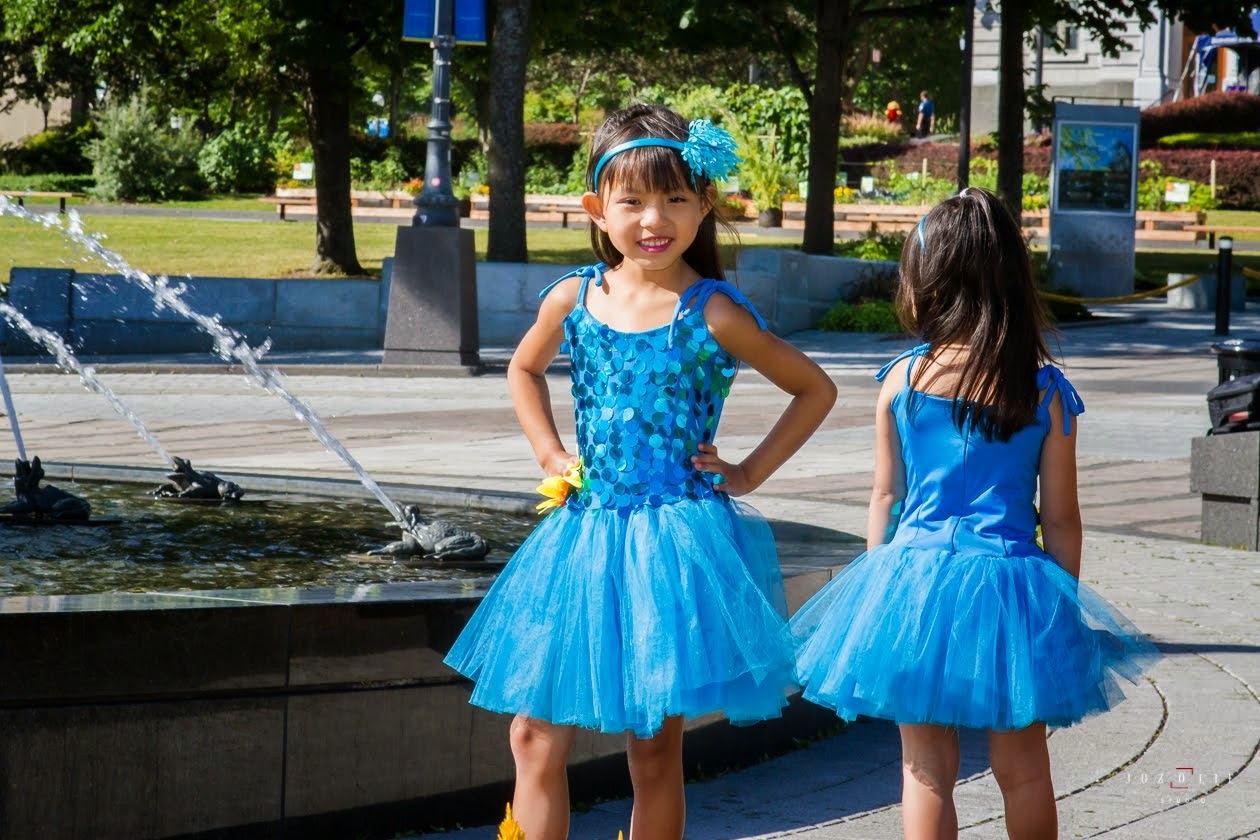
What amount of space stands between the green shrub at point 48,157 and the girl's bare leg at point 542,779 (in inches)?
1937

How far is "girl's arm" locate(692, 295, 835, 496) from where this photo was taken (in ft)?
11.6

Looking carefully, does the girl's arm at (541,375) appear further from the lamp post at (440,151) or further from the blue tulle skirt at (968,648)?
the lamp post at (440,151)

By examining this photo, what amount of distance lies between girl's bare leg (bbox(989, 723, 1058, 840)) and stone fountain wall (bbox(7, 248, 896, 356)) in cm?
1512

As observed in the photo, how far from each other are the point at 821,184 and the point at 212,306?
389 inches

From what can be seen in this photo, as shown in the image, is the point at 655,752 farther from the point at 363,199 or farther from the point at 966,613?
the point at 363,199

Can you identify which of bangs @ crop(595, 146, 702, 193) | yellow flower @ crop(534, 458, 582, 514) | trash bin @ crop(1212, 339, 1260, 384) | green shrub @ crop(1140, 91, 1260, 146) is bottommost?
trash bin @ crop(1212, 339, 1260, 384)

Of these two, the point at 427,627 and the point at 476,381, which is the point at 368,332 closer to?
the point at 476,381

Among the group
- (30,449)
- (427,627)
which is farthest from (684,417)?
(30,449)

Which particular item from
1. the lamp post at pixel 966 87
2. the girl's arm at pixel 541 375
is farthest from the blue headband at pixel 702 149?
the lamp post at pixel 966 87

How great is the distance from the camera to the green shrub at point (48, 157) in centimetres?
4988

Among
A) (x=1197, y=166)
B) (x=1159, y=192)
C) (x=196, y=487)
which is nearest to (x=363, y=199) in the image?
(x=1159, y=192)

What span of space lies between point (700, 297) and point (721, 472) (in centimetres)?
36

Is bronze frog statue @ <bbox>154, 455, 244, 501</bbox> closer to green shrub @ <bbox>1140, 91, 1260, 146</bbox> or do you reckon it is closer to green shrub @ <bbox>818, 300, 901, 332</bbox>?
green shrub @ <bbox>818, 300, 901, 332</bbox>

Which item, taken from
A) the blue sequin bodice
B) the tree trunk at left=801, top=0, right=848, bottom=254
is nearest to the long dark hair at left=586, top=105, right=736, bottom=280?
the blue sequin bodice
